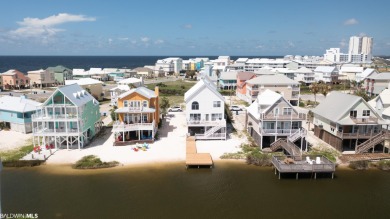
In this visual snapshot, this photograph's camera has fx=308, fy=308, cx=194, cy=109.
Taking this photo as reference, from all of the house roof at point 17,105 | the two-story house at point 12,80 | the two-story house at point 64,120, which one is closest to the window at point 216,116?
the two-story house at point 64,120

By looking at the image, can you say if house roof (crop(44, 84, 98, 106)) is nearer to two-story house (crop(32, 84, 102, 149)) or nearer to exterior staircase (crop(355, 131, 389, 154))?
two-story house (crop(32, 84, 102, 149))

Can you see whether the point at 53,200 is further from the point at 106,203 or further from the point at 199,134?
the point at 199,134

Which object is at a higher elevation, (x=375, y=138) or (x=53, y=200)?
(x=375, y=138)

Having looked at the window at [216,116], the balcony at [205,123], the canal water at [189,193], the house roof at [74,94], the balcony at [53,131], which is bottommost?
the canal water at [189,193]

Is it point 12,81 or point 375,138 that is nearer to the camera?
point 375,138

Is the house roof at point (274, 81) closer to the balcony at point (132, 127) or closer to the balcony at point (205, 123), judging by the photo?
the balcony at point (205, 123)

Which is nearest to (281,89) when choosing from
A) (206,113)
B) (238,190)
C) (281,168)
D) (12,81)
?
(206,113)

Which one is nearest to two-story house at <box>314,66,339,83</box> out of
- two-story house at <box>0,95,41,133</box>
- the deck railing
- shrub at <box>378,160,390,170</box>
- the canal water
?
shrub at <box>378,160,390,170</box>
